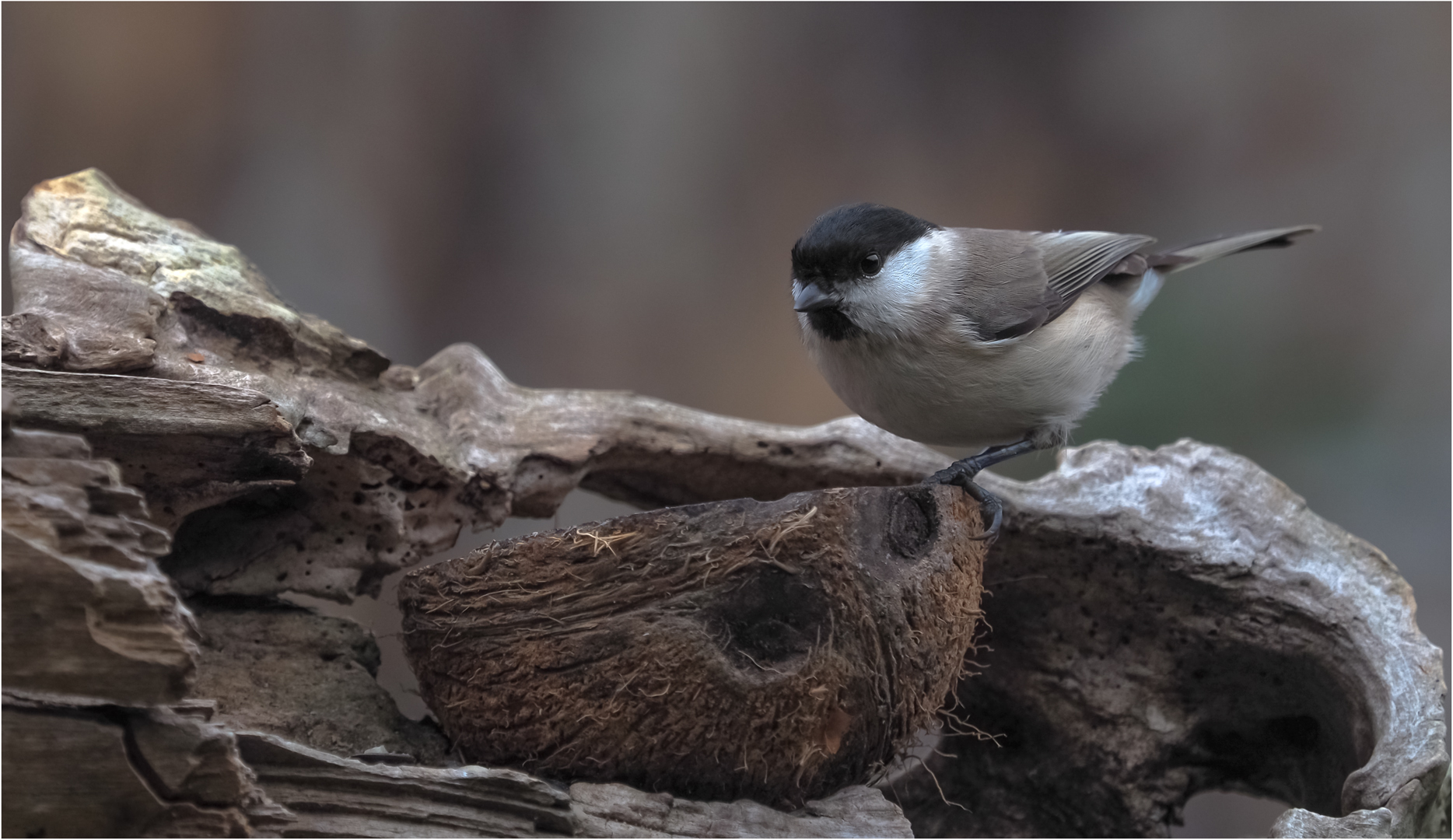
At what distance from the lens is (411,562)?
2.53 meters

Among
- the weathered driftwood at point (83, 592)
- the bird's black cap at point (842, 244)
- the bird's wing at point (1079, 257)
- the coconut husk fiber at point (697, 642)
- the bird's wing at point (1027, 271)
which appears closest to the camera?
the weathered driftwood at point (83, 592)

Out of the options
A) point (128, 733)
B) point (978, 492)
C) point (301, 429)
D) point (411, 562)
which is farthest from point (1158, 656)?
point (128, 733)

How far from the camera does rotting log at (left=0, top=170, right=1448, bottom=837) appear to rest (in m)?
1.42

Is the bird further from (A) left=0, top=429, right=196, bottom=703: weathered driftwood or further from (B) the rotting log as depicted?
(A) left=0, top=429, right=196, bottom=703: weathered driftwood

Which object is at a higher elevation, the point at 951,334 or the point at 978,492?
the point at 951,334

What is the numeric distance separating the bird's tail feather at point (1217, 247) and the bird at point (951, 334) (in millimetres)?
662

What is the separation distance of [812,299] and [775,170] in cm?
378

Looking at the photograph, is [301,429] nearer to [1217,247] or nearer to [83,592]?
[83,592]

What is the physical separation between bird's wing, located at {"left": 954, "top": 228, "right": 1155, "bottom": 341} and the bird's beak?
409 mm

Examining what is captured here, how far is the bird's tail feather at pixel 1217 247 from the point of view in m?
3.54

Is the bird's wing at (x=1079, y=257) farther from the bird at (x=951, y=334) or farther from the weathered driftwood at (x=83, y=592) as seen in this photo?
the weathered driftwood at (x=83, y=592)

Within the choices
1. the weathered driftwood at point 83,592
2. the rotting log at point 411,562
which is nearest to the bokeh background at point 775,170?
the rotting log at point 411,562

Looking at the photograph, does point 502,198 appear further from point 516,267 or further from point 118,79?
point 118,79

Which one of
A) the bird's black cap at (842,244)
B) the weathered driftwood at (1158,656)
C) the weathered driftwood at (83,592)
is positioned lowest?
the weathered driftwood at (1158,656)
